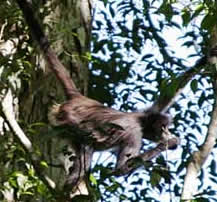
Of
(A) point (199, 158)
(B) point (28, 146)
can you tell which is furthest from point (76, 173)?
(A) point (199, 158)

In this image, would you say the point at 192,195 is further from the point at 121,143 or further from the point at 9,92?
the point at 121,143

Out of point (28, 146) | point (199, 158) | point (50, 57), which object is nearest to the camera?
point (199, 158)

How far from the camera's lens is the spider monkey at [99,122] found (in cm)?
432

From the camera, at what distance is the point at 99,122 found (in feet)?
16.8

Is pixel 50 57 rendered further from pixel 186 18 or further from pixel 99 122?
pixel 186 18

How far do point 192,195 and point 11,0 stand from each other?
6.83 feet

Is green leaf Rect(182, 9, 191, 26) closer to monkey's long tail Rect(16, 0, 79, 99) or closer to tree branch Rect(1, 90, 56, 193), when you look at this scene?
monkey's long tail Rect(16, 0, 79, 99)

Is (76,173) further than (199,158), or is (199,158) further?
(76,173)

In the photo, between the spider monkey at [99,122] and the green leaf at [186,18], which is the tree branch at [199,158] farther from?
the spider monkey at [99,122]

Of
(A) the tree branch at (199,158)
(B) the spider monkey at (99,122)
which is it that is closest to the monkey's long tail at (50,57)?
(B) the spider monkey at (99,122)

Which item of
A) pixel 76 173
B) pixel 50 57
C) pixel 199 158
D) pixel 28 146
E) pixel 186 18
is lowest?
pixel 76 173

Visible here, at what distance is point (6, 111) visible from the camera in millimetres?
3520

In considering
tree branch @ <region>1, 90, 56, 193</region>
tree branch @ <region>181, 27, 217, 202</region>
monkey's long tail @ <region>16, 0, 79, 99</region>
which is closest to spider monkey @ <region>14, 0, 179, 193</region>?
monkey's long tail @ <region>16, 0, 79, 99</region>

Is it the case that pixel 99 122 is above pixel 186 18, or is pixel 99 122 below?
below
